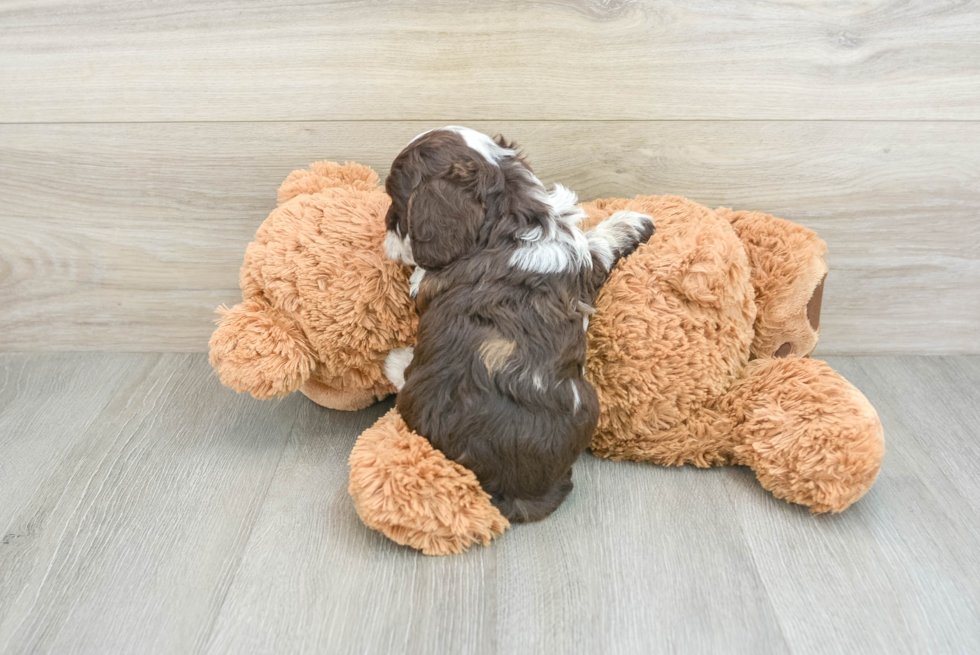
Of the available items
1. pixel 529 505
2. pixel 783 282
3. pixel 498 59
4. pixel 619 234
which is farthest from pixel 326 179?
pixel 783 282

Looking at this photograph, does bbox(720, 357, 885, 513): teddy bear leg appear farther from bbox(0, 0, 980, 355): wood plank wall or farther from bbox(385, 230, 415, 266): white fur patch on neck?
bbox(385, 230, 415, 266): white fur patch on neck

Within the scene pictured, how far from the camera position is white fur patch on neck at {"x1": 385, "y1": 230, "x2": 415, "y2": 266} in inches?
37.0

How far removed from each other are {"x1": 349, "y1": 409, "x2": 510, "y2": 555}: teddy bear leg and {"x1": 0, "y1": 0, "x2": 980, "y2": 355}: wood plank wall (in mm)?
536

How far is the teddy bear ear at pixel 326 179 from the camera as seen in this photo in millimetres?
1125

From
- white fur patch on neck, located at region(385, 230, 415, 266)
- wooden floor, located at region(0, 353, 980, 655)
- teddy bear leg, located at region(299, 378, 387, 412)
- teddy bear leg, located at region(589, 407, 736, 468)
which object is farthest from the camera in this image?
teddy bear leg, located at region(299, 378, 387, 412)

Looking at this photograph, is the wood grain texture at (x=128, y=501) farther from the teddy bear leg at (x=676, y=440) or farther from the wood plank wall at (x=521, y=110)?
the teddy bear leg at (x=676, y=440)

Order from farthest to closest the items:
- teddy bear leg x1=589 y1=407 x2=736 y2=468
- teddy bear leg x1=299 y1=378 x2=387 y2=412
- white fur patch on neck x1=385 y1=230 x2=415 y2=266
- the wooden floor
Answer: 1. teddy bear leg x1=299 y1=378 x2=387 y2=412
2. teddy bear leg x1=589 y1=407 x2=736 y2=468
3. white fur patch on neck x1=385 y1=230 x2=415 y2=266
4. the wooden floor

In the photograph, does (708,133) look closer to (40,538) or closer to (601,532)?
(601,532)

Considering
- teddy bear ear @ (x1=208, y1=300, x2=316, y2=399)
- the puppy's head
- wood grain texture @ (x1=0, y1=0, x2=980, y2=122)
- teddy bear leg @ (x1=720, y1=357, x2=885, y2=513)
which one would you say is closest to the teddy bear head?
teddy bear ear @ (x1=208, y1=300, x2=316, y2=399)

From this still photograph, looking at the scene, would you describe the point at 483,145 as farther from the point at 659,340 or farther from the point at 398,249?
the point at 659,340

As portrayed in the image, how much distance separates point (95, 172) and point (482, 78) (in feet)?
2.26

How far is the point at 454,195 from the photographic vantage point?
0.86 meters

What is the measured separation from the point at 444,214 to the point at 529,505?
0.39 meters

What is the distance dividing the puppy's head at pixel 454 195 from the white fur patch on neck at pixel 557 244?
0.06ft
